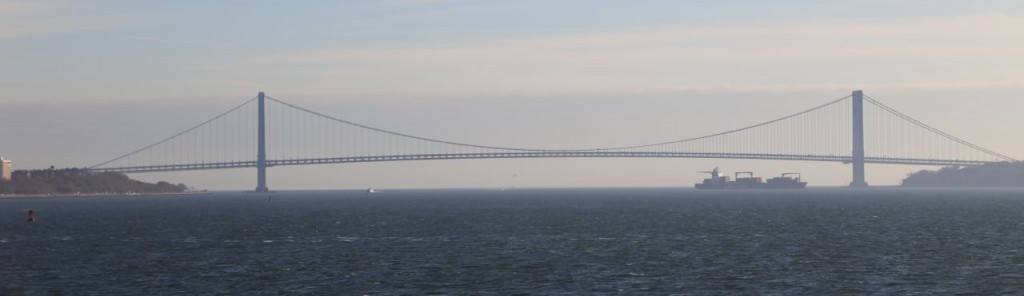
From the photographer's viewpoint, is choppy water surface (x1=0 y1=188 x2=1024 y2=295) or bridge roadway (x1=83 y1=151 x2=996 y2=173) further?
bridge roadway (x1=83 y1=151 x2=996 y2=173)

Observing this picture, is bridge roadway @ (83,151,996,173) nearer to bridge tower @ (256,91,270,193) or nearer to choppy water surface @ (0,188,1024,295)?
bridge tower @ (256,91,270,193)

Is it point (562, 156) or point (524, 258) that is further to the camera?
point (562, 156)

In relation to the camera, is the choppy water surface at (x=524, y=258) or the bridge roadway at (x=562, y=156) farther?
the bridge roadway at (x=562, y=156)

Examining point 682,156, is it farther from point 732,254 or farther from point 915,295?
point 915,295

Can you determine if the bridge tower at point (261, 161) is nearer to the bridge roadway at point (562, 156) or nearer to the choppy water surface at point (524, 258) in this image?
the bridge roadway at point (562, 156)

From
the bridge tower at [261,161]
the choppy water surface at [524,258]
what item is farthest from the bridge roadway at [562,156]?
the choppy water surface at [524,258]

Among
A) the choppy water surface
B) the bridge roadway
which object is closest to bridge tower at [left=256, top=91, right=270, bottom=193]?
the bridge roadway

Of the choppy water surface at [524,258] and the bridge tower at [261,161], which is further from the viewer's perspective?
the bridge tower at [261,161]

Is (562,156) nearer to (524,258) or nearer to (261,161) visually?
(261,161)

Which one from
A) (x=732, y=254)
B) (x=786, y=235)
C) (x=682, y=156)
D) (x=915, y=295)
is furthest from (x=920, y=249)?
(x=682, y=156)

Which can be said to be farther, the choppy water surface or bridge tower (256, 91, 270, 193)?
bridge tower (256, 91, 270, 193)

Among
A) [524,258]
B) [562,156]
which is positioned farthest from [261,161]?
[524,258]
